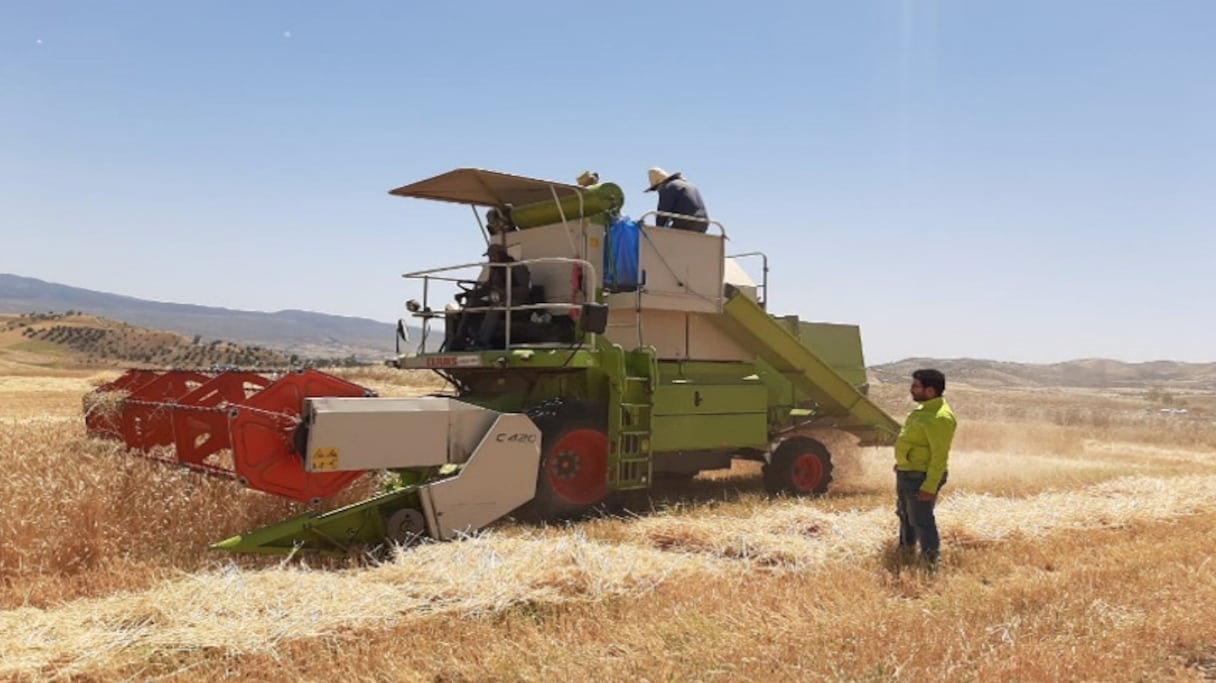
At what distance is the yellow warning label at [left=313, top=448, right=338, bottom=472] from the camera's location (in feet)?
23.9

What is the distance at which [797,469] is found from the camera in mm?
11914

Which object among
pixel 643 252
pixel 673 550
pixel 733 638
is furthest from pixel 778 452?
pixel 733 638

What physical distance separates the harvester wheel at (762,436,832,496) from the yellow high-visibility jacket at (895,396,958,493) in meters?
3.97

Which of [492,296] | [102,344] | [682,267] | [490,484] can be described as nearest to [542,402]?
[492,296]

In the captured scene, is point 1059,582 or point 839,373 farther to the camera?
point 839,373

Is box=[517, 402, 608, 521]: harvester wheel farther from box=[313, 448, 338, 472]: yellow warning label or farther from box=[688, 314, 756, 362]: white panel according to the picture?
box=[313, 448, 338, 472]: yellow warning label

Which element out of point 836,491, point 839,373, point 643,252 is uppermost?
point 643,252

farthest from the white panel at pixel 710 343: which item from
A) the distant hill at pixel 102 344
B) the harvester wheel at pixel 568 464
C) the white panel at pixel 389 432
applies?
the distant hill at pixel 102 344

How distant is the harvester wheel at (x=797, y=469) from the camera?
467 inches

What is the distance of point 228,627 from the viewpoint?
507 centimetres

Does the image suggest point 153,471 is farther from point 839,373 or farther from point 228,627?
point 839,373

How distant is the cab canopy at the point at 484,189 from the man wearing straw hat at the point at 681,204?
125cm

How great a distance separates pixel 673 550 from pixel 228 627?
3.69 metres

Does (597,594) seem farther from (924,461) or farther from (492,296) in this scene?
(492,296)
